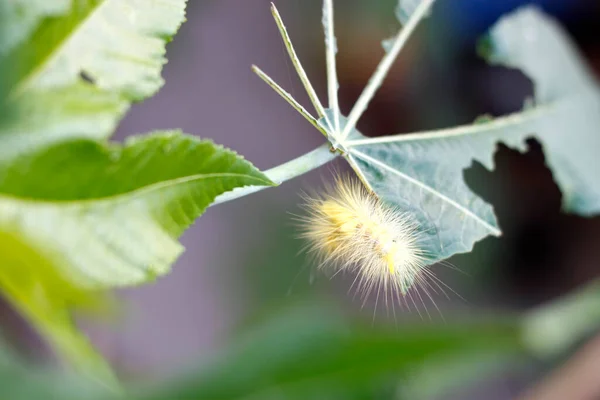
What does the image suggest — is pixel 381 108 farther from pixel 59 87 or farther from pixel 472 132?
pixel 59 87

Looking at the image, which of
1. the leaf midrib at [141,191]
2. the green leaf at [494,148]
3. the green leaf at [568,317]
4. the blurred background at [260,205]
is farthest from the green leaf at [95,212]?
the blurred background at [260,205]

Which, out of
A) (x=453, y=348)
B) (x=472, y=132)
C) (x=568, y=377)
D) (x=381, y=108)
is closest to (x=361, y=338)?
(x=453, y=348)

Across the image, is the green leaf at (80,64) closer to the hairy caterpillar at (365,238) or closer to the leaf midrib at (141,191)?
the leaf midrib at (141,191)

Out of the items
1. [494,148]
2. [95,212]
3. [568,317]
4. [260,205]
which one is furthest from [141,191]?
[260,205]

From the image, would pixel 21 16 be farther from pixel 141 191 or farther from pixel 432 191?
pixel 432 191

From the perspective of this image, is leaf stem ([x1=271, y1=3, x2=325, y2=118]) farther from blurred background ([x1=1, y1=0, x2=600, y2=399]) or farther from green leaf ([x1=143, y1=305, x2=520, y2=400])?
blurred background ([x1=1, y1=0, x2=600, y2=399])

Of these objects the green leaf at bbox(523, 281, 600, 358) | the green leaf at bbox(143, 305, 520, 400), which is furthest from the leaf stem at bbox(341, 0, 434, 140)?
the green leaf at bbox(523, 281, 600, 358)
